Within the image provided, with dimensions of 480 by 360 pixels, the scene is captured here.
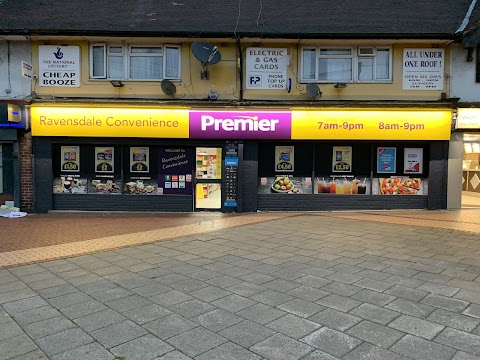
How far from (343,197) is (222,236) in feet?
18.3

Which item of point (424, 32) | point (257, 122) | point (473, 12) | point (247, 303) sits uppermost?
point (473, 12)

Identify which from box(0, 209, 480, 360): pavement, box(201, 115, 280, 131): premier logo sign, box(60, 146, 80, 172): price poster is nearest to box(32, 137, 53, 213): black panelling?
box(60, 146, 80, 172): price poster

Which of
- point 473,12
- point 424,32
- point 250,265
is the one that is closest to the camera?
point 250,265

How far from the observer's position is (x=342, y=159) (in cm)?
1272

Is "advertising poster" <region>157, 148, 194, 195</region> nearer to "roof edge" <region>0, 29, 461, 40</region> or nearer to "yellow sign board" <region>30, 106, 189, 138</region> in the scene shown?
"yellow sign board" <region>30, 106, 189, 138</region>

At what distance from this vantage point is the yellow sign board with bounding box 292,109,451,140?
40.0ft

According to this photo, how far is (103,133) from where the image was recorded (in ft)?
40.0

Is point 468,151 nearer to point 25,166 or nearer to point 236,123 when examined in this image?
point 236,123

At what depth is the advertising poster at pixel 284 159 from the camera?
12.7 meters

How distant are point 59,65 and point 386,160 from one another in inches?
429

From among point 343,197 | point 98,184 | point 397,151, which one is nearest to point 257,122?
point 343,197

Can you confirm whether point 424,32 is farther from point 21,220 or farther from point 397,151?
point 21,220

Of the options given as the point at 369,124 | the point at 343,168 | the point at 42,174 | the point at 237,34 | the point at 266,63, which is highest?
the point at 237,34

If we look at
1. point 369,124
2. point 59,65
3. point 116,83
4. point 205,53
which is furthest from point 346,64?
point 59,65
